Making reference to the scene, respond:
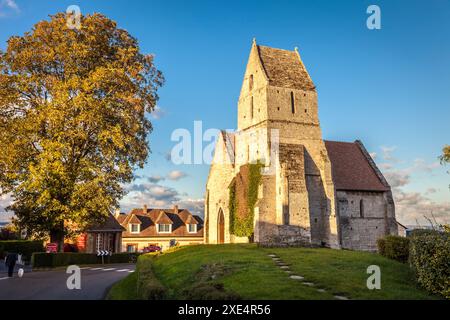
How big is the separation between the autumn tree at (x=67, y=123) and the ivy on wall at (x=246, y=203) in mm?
10752

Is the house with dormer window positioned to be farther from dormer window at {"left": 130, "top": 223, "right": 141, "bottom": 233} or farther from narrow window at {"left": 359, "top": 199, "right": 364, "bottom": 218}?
narrow window at {"left": 359, "top": 199, "right": 364, "bottom": 218}

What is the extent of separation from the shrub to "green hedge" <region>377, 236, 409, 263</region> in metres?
6.02

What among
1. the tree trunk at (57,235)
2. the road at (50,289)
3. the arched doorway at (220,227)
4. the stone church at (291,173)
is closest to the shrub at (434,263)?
the road at (50,289)

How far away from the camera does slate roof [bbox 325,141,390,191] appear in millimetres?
40156

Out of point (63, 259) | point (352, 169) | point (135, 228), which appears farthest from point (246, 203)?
point (135, 228)

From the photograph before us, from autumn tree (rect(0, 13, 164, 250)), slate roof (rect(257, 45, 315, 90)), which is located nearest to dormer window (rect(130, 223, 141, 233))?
autumn tree (rect(0, 13, 164, 250))

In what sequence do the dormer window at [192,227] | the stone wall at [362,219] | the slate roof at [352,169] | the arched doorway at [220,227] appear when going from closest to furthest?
the stone wall at [362,219] → the slate roof at [352,169] → the arched doorway at [220,227] → the dormer window at [192,227]

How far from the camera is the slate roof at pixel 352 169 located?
40156mm

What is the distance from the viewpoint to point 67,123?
86.9 feet

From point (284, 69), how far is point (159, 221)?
112ft

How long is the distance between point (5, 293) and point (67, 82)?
15.0 m

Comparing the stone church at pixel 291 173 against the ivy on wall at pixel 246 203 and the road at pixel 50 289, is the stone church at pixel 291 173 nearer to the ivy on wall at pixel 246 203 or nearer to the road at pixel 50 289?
the ivy on wall at pixel 246 203
